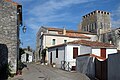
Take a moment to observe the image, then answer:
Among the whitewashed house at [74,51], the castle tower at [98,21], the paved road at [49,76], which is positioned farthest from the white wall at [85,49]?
the castle tower at [98,21]

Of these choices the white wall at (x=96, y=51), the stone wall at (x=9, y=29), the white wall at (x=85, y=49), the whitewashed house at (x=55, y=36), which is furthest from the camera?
the whitewashed house at (x=55, y=36)

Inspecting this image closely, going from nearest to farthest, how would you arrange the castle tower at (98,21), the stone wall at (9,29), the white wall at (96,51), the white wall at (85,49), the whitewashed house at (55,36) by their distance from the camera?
the stone wall at (9,29) < the white wall at (96,51) < the white wall at (85,49) < the whitewashed house at (55,36) < the castle tower at (98,21)

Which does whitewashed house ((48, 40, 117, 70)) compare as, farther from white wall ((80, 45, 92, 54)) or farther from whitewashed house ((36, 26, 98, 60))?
whitewashed house ((36, 26, 98, 60))

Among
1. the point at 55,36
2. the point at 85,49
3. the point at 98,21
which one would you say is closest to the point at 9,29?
the point at 85,49

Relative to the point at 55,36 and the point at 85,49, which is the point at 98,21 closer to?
the point at 55,36

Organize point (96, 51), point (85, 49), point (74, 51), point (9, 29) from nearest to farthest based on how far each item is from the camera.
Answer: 1. point (9, 29)
2. point (96, 51)
3. point (85, 49)
4. point (74, 51)

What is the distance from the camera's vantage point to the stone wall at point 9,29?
2164 cm

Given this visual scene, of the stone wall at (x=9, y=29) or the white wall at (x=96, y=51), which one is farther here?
the white wall at (x=96, y=51)

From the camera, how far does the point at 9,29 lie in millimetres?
21906

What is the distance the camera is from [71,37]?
171 feet

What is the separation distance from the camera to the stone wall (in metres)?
21.6

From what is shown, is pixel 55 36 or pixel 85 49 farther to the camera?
pixel 55 36

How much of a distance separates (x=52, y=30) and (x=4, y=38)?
3207 centimetres

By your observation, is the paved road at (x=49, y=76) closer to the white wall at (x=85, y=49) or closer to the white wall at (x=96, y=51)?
the white wall at (x=96, y=51)
